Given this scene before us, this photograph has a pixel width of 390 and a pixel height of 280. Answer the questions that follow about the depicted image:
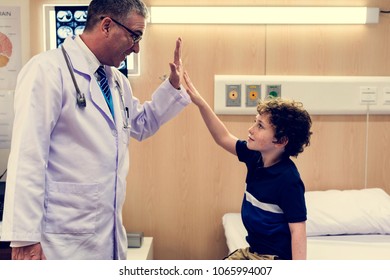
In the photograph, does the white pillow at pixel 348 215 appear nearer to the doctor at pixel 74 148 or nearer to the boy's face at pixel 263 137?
the boy's face at pixel 263 137

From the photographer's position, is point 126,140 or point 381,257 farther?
point 381,257

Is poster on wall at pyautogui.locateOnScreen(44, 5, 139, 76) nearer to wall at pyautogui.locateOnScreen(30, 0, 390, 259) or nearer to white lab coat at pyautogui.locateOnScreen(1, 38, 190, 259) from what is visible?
wall at pyautogui.locateOnScreen(30, 0, 390, 259)

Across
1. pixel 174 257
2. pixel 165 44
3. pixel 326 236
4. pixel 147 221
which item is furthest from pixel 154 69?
pixel 326 236

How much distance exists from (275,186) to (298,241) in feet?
0.60

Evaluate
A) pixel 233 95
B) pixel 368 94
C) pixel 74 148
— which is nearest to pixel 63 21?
pixel 233 95

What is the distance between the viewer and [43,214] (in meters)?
1.33

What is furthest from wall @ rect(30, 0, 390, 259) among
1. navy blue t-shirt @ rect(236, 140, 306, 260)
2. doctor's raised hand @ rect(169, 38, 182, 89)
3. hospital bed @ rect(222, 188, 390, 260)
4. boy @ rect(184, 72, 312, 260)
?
navy blue t-shirt @ rect(236, 140, 306, 260)

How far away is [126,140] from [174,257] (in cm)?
114

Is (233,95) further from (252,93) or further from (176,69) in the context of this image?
(176,69)

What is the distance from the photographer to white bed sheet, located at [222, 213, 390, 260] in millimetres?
1848

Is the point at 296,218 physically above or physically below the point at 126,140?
below

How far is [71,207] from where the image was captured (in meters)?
1.36
